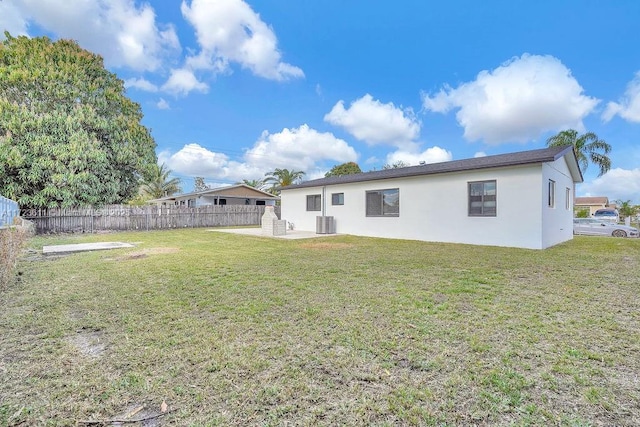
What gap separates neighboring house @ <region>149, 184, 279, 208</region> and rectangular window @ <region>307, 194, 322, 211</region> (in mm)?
10019

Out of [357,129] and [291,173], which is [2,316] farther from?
[291,173]

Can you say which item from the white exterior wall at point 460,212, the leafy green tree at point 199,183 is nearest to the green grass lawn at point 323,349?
the white exterior wall at point 460,212

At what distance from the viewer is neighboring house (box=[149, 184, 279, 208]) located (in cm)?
2425

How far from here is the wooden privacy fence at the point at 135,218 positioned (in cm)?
1420

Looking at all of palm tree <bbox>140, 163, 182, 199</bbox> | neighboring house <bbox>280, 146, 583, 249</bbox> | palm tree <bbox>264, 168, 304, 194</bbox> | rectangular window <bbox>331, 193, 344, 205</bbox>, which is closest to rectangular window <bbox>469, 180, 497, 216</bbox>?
neighboring house <bbox>280, 146, 583, 249</bbox>

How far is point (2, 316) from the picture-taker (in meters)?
3.47

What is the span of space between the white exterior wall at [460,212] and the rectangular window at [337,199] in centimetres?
24

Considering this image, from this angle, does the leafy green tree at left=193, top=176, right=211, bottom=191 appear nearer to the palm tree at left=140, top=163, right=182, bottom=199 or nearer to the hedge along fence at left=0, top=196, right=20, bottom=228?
the palm tree at left=140, top=163, right=182, bottom=199

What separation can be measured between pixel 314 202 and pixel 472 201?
26.5ft

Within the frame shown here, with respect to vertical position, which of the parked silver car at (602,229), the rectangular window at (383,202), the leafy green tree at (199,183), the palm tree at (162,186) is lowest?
the parked silver car at (602,229)

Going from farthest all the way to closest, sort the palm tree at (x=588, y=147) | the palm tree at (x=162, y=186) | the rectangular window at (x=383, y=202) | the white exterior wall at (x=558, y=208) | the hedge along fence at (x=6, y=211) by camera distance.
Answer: the palm tree at (x=162, y=186)
the palm tree at (x=588, y=147)
the rectangular window at (x=383, y=202)
the white exterior wall at (x=558, y=208)
the hedge along fence at (x=6, y=211)

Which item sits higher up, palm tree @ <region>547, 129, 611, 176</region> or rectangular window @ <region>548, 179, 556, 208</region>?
palm tree @ <region>547, 129, 611, 176</region>

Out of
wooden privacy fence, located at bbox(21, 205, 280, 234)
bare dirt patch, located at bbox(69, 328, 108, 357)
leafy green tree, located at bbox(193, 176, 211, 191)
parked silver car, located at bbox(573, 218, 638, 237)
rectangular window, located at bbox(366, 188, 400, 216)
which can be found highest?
leafy green tree, located at bbox(193, 176, 211, 191)

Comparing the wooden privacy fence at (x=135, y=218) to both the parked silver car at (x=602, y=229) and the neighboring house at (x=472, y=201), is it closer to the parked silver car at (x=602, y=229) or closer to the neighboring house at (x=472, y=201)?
the neighboring house at (x=472, y=201)
